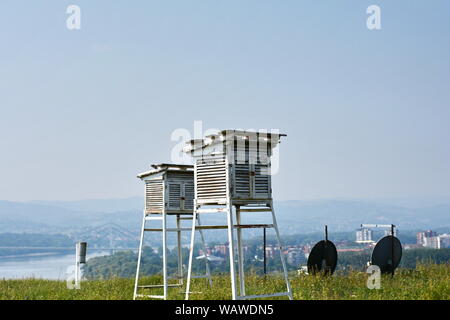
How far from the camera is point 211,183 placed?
11.7 meters

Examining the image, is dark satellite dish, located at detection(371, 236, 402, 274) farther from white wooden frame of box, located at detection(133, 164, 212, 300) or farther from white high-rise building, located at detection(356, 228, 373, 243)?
white wooden frame of box, located at detection(133, 164, 212, 300)

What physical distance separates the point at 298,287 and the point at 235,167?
5.15m

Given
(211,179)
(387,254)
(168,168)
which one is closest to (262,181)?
(211,179)

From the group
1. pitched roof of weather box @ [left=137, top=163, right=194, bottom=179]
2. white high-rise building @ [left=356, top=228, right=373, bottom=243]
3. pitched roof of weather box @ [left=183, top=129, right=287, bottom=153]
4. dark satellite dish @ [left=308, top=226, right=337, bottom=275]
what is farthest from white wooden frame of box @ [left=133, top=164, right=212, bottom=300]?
white high-rise building @ [left=356, top=228, right=373, bottom=243]

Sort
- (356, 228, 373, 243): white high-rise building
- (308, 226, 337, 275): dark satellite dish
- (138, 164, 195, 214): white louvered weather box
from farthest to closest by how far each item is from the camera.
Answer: (356, 228, 373, 243): white high-rise building, (308, 226, 337, 275): dark satellite dish, (138, 164, 195, 214): white louvered weather box

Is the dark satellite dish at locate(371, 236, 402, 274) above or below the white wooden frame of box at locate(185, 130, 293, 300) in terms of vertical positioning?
below

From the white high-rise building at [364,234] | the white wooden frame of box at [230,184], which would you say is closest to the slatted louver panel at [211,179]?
the white wooden frame of box at [230,184]

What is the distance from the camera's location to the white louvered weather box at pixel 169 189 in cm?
1448

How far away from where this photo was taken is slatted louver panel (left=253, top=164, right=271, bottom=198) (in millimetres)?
11812

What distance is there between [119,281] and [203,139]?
841 cm

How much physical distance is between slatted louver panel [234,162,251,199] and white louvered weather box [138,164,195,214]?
10.5ft

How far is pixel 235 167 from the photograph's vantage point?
456 inches
